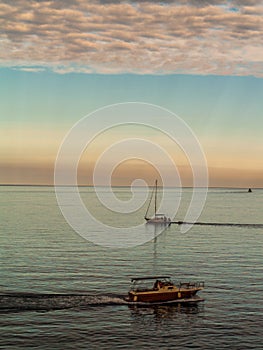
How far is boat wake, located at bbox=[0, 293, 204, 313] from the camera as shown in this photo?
7914 cm

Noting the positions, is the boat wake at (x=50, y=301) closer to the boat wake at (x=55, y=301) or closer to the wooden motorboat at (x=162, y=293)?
the boat wake at (x=55, y=301)

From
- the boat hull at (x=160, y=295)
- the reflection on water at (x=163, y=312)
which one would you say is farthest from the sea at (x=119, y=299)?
the boat hull at (x=160, y=295)

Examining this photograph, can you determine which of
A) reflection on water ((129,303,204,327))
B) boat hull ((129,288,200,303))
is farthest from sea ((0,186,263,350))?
boat hull ((129,288,200,303))

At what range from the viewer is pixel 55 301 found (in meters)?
82.4

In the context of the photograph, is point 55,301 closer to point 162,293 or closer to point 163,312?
point 163,312

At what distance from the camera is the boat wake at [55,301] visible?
3116 inches

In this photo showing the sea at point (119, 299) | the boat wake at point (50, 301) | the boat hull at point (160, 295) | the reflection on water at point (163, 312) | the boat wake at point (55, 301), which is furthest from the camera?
the boat hull at point (160, 295)

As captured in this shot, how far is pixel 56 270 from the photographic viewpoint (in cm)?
10831

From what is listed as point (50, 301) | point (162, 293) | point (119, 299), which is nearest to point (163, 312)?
point (162, 293)

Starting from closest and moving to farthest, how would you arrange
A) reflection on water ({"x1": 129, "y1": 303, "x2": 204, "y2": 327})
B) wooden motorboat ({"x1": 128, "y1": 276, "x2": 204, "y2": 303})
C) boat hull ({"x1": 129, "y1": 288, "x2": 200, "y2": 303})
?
1. reflection on water ({"x1": 129, "y1": 303, "x2": 204, "y2": 327})
2. boat hull ({"x1": 129, "y1": 288, "x2": 200, "y2": 303})
3. wooden motorboat ({"x1": 128, "y1": 276, "x2": 204, "y2": 303})

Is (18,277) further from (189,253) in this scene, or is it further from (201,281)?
(189,253)

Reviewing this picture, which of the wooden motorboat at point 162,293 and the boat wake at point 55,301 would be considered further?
the wooden motorboat at point 162,293

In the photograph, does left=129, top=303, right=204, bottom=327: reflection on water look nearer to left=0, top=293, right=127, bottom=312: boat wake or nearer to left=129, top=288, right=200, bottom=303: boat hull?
left=129, top=288, right=200, bottom=303: boat hull

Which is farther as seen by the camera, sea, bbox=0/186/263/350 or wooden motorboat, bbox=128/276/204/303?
wooden motorboat, bbox=128/276/204/303
